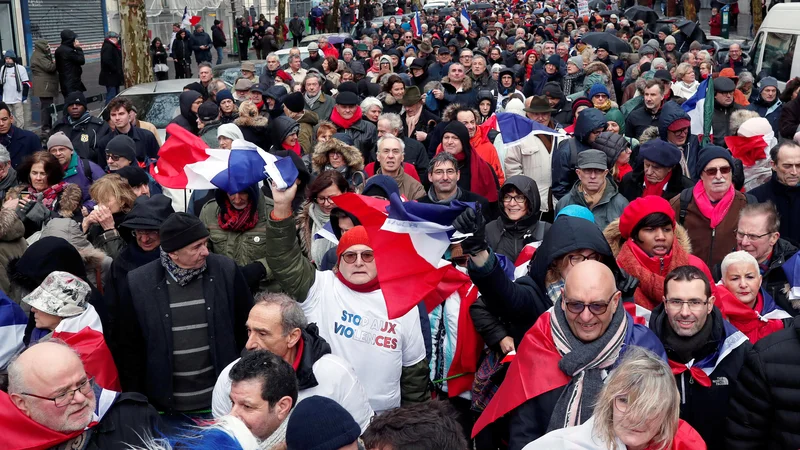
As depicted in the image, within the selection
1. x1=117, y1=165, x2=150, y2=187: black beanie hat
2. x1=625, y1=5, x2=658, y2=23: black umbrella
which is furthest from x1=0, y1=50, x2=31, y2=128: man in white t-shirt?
x1=625, y1=5, x2=658, y2=23: black umbrella

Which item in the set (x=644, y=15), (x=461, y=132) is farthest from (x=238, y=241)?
(x=644, y=15)

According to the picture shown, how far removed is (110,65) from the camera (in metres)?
19.5

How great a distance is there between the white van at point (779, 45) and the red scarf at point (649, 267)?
36.8ft

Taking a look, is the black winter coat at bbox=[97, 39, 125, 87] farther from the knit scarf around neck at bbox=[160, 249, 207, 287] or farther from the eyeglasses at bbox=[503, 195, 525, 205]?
the knit scarf around neck at bbox=[160, 249, 207, 287]

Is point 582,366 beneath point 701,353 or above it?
above

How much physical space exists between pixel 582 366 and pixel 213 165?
3.14 m

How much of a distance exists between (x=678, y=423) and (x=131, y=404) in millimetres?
2199

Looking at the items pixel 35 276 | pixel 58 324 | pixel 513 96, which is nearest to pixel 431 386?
pixel 58 324

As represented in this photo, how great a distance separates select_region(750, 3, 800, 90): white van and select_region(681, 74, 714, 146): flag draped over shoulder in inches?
227

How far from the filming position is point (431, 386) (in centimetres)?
488

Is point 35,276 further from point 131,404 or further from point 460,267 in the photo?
point 460,267

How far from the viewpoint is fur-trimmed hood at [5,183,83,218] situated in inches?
→ 262

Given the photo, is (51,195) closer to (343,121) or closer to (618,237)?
(343,121)

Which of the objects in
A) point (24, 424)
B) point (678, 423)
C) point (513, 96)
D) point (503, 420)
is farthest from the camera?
point (513, 96)
